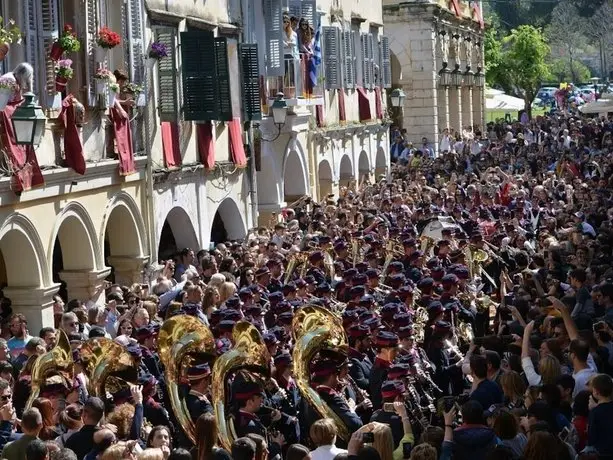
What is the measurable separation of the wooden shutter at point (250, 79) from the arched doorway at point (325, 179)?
25.7 feet

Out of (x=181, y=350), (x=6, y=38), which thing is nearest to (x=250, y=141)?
(x=6, y=38)

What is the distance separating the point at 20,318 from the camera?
14812mm

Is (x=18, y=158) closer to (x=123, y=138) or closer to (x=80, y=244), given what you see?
(x=80, y=244)

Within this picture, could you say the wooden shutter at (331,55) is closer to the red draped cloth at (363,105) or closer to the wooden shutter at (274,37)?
the red draped cloth at (363,105)

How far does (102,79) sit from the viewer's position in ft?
64.2

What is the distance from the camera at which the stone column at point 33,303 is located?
58.5 ft

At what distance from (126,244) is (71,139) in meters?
3.10

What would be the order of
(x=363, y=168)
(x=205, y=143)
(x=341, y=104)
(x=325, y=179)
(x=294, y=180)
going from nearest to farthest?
(x=205, y=143), (x=294, y=180), (x=325, y=179), (x=341, y=104), (x=363, y=168)

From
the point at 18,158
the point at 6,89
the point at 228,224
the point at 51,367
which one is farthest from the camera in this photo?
the point at 228,224

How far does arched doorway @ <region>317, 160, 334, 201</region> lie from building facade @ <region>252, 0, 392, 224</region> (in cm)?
2

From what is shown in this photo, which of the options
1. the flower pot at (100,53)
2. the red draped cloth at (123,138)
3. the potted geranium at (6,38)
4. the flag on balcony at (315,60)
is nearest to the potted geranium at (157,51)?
the red draped cloth at (123,138)

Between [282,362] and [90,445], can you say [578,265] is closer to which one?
[282,362]

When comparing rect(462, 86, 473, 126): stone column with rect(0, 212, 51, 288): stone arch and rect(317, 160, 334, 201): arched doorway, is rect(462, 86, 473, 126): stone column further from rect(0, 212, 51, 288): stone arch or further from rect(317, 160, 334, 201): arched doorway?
rect(0, 212, 51, 288): stone arch

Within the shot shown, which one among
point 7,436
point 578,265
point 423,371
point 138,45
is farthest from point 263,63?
point 7,436
